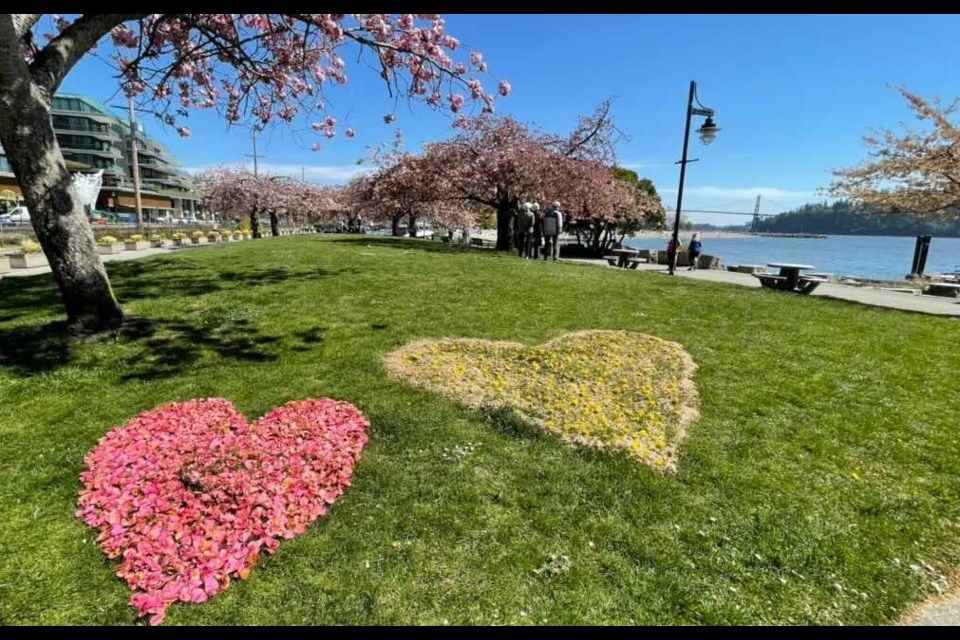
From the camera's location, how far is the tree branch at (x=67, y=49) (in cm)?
598

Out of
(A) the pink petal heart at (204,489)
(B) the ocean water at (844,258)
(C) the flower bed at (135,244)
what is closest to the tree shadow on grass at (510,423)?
(A) the pink petal heart at (204,489)

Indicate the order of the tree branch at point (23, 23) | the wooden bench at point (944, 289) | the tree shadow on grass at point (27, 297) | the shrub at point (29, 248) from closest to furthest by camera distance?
1. the tree branch at point (23, 23)
2. the tree shadow on grass at point (27, 297)
3. the wooden bench at point (944, 289)
4. the shrub at point (29, 248)

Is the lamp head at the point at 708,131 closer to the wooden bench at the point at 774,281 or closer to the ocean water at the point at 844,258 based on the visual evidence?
the wooden bench at the point at 774,281

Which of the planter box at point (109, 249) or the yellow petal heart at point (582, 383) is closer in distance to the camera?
the yellow petal heart at point (582, 383)

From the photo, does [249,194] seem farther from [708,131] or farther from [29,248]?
[708,131]

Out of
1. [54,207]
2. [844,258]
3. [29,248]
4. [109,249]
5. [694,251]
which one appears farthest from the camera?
[844,258]

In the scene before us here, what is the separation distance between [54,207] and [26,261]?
13.7 meters

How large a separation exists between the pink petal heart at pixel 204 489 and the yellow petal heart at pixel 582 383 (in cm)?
147

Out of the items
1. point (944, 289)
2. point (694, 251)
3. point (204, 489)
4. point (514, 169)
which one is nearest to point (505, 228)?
point (514, 169)

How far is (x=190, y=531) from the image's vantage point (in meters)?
3.10

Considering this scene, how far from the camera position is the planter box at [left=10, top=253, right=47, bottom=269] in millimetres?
14312

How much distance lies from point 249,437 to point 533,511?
2.59m

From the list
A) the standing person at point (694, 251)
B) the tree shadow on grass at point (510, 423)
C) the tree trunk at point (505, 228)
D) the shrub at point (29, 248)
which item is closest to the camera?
the tree shadow on grass at point (510, 423)

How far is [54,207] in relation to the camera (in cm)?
596
